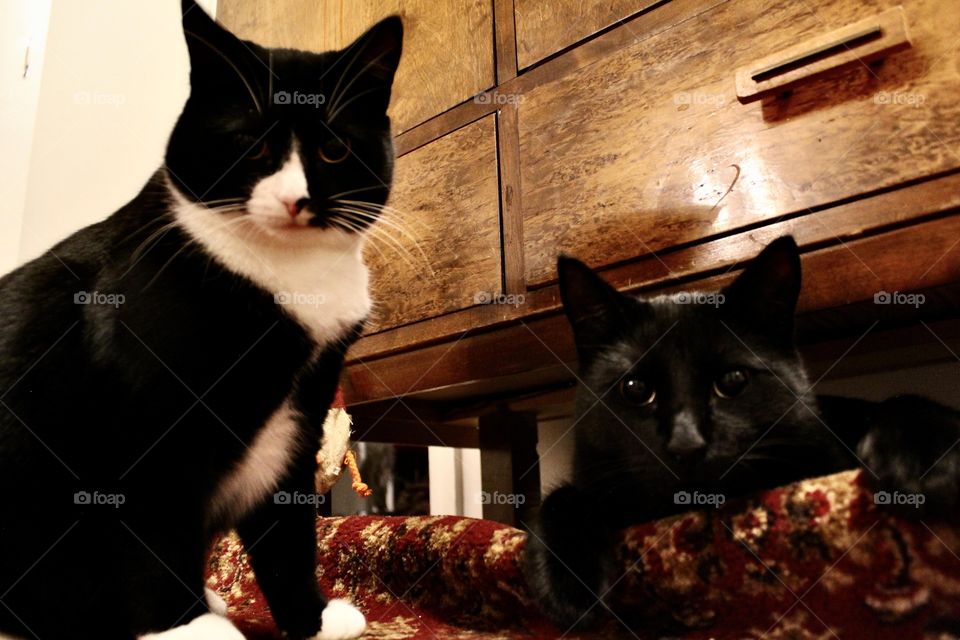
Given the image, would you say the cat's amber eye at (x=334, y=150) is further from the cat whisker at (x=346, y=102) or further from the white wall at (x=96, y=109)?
the white wall at (x=96, y=109)

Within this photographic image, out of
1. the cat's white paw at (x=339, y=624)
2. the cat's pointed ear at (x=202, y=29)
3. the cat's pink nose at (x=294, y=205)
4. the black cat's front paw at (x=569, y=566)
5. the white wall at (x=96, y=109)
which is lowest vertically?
the cat's white paw at (x=339, y=624)

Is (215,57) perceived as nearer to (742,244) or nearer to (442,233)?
(442,233)

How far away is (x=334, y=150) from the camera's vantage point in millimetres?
776

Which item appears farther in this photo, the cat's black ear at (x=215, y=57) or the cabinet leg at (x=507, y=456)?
the cabinet leg at (x=507, y=456)

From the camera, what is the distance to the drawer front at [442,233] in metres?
1.19

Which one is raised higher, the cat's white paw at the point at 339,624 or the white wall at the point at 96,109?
the white wall at the point at 96,109

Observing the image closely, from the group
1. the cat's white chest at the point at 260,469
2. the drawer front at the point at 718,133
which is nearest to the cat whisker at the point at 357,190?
the cat's white chest at the point at 260,469

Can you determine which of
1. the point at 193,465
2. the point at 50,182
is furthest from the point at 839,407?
the point at 50,182

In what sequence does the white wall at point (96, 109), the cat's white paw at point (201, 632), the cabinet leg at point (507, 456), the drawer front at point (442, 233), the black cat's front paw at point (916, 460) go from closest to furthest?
the black cat's front paw at point (916, 460) < the cat's white paw at point (201, 632) < the drawer front at point (442, 233) < the cabinet leg at point (507, 456) < the white wall at point (96, 109)

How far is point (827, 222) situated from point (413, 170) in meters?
0.76

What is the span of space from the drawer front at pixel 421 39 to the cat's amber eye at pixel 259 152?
0.59 metres

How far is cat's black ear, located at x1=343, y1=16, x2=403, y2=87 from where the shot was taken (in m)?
0.82

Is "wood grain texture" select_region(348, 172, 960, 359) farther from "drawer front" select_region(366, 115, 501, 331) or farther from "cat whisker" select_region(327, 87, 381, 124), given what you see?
"cat whisker" select_region(327, 87, 381, 124)

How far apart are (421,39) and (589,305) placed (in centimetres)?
78
